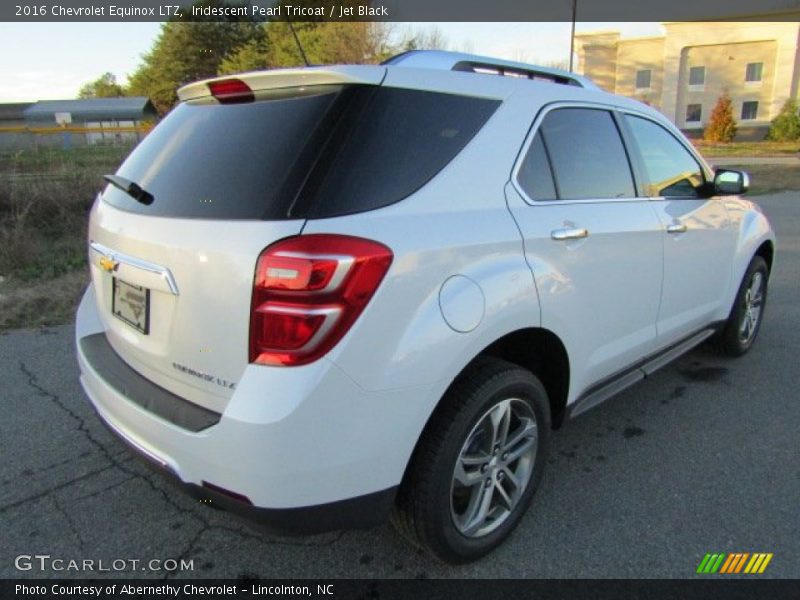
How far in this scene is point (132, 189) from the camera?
2172 mm

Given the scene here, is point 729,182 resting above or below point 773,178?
above

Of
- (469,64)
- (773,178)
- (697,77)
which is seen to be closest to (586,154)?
(469,64)

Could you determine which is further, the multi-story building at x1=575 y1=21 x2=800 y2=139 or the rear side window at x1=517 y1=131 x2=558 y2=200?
the multi-story building at x1=575 y1=21 x2=800 y2=139

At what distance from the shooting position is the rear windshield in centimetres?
171

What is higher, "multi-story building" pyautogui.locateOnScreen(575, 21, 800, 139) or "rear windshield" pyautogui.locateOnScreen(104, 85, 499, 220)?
"multi-story building" pyautogui.locateOnScreen(575, 21, 800, 139)

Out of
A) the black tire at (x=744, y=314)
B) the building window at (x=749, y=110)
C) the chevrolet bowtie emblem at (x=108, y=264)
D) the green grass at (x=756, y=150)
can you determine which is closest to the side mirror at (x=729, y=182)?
the black tire at (x=744, y=314)

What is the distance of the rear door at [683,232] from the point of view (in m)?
3.01

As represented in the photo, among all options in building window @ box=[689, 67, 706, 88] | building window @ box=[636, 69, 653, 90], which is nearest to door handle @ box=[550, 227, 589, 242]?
building window @ box=[689, 67, 706, 88]

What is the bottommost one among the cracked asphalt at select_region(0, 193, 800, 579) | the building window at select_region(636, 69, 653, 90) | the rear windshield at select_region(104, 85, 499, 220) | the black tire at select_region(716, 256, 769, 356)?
the cracked asphalt at select_region(0, 193, 800, 579)

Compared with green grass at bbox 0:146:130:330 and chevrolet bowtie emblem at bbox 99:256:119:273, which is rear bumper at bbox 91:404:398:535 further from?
green grass at bbox 0:146:130:330

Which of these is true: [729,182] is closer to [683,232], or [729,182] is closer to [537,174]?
[683,232]

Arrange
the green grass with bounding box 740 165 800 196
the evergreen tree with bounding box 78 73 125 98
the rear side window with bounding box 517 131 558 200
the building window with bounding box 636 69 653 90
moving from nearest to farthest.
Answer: the rear side window with bounding box 517 131 558 200
the green grass with bounding box 740 165 800 196
the building window with bounding box 636 69 653 90
the evergreen tree with bounding box 78 73 125 98

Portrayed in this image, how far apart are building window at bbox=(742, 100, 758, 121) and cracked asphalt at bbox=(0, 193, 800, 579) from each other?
51313mm

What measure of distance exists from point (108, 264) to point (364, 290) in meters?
1.14
